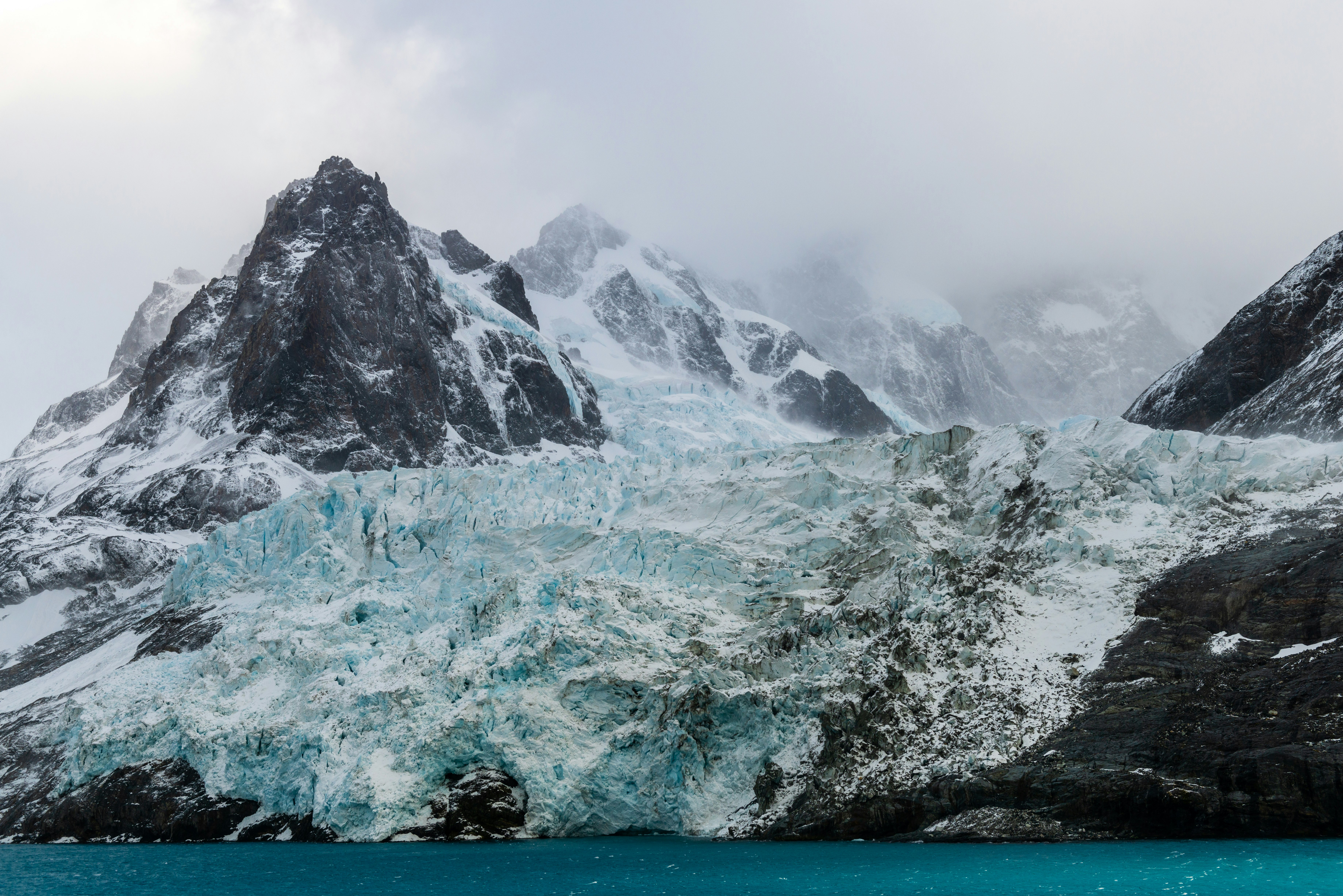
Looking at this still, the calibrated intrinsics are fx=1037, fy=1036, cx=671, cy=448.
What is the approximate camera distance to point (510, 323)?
15575cm

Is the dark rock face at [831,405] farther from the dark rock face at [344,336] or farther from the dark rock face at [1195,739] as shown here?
the dark rock face at [1195,739]

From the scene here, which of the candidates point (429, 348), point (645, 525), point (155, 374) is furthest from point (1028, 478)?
point (155, 374)

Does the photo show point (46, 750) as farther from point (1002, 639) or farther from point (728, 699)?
point (1002, 639)

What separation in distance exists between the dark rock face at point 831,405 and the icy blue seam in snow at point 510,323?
45.2m

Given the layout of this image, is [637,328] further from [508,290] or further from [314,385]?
[314,385]

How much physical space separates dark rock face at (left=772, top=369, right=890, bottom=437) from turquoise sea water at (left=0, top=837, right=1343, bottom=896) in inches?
5141

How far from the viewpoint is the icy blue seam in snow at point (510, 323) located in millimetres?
150750

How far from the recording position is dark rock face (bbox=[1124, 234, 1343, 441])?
206 feet

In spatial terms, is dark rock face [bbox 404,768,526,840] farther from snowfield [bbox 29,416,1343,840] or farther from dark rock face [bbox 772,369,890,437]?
dark rock face [bbox 772,369,890,437]

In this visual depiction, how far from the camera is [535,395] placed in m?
146

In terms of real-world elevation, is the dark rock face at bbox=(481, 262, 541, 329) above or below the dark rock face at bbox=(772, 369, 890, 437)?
above

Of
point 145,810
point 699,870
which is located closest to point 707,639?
point 699,870

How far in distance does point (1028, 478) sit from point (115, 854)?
5238 centimetres

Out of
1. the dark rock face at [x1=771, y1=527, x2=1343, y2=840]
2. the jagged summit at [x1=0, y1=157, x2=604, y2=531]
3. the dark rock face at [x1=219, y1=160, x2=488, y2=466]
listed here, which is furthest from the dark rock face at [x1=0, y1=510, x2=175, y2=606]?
the dark rock face at [x1=771, y1=527, x2=1343, y2=840]
